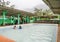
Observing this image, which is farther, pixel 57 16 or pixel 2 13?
pixel 57 16

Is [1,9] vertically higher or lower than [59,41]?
higher

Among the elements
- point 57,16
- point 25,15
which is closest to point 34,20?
point 25,15

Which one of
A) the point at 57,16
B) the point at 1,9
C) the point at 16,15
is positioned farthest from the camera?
the point at 57,16

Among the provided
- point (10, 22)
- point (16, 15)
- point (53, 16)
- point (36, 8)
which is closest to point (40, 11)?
point (36, 8)

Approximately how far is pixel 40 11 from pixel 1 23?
30018mm

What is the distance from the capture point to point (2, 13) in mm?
20234

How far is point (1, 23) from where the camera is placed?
17906 millimetres

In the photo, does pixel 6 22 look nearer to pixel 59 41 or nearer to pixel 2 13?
pixel 2 13

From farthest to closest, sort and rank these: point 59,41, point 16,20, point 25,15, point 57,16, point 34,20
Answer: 1. point 57,16
2. point 34,20
3. point 25,15
4. point 16,20
5. point 59,41

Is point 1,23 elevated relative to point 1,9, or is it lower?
lower

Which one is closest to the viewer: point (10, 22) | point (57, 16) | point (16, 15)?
point (10, 22)

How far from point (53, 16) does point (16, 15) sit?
12.8 meters

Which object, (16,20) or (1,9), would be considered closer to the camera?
(1,9)

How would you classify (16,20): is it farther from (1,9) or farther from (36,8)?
(36,8)
